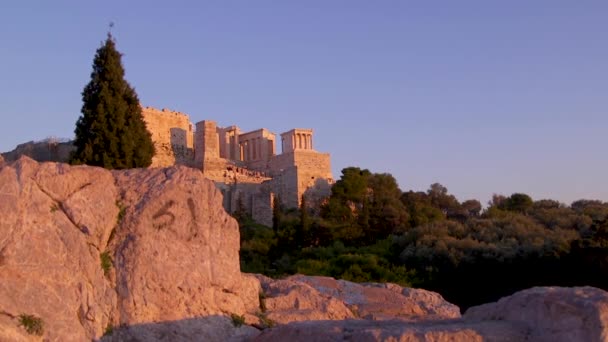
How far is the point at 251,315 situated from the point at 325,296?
1552mm

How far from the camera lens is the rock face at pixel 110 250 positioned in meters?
9.20

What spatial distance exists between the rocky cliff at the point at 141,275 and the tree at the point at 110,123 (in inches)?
217

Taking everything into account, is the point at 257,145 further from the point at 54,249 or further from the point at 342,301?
the point at 54,249

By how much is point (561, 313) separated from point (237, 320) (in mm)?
4765

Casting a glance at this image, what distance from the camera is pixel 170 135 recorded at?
51594mm

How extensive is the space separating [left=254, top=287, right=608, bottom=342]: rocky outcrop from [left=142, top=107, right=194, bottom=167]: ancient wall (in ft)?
138

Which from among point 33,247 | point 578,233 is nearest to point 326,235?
point 578,233

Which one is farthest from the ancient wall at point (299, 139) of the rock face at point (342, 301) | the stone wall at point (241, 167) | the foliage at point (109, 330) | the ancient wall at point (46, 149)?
the foliage at point (109, 330)

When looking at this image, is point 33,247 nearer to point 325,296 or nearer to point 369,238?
point 325,296

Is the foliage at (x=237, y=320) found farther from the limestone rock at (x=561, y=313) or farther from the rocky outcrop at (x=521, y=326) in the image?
the limestone rock at (x=561, y=313)

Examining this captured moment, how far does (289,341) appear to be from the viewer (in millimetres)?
7746

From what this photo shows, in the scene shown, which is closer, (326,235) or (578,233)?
(578,233)

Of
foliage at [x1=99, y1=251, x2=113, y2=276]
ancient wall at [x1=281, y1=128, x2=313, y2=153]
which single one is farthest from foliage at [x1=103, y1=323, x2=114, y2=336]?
ancient wall at [x1=281, y1=128, x2=313, y2=153]

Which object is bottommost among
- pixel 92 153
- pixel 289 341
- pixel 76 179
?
pixel 289 341
